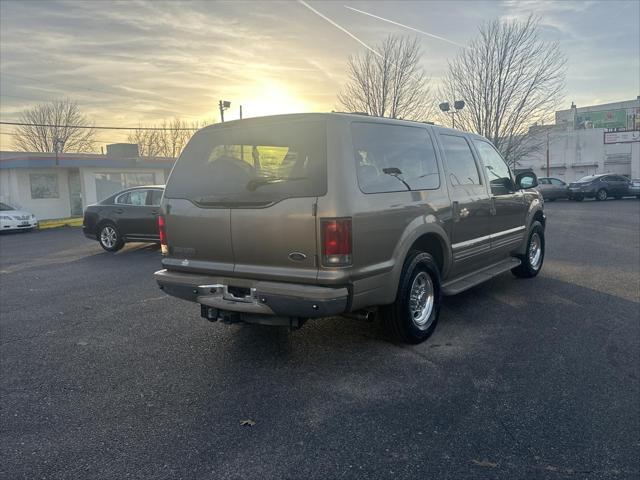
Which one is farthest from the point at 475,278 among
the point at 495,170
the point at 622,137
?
the point at 622,137

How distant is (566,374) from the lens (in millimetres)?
3922

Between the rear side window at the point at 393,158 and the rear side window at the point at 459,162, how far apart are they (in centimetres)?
35

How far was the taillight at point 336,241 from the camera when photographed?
362 centimetres

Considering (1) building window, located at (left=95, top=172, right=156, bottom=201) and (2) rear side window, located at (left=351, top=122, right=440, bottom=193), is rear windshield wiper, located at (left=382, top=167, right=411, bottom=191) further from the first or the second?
(1) building window, located at (left=95, top=172, right=156, bottom=201)

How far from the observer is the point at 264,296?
382 centimetres

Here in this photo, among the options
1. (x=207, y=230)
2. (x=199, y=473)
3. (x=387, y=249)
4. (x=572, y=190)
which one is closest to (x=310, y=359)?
(x=387, y=249)

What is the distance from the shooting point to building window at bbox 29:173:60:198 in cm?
2398

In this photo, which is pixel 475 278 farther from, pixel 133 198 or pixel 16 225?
pixel 16 225

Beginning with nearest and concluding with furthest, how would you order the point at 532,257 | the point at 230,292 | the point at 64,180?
1. the point at 230,292
2. the point at 532,257
3. the point at 64,180

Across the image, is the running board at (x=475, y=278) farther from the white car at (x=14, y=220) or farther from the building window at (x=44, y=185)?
the building window at (x=44, y=185)

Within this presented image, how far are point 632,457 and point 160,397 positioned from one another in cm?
315

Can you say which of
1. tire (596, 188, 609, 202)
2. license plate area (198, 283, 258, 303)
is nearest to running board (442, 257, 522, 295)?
license plate area (198, 283, 258, 303)

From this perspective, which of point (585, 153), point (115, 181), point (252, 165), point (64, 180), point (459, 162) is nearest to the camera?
point (252, 165)

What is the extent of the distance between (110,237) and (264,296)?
29.9 ft
